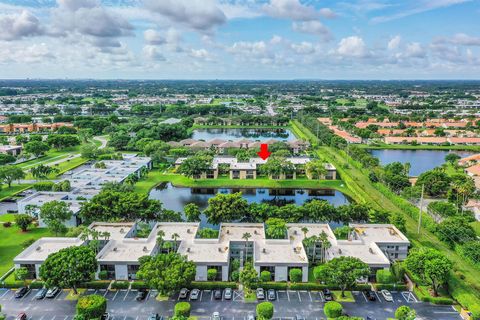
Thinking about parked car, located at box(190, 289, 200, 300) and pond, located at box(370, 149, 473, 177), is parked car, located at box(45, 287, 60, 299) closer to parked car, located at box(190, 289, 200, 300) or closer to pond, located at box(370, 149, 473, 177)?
parked car, located at box(190, 289, 200, 300)

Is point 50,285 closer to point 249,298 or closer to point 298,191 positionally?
point 249,298

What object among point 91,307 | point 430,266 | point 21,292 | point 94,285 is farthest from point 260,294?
point 21,292

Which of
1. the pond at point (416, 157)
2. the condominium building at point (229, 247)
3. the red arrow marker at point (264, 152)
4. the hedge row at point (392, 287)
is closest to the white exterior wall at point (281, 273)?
the condominium building at point (229, 247)

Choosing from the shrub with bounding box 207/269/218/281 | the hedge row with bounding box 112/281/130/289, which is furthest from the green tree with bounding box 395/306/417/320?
the hedge row with bounding box 112/281/130/289

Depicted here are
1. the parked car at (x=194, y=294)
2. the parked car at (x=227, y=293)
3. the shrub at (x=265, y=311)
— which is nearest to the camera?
the shrub at (x=265, y=311)

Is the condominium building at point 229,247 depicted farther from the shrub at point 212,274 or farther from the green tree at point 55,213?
the green tree at point 55,213
